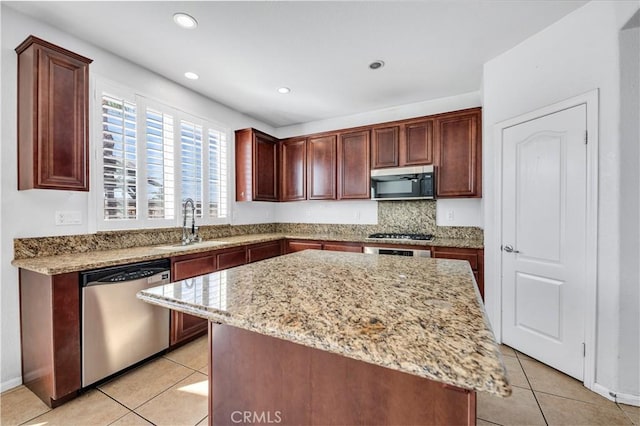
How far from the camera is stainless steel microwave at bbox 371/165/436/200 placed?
325cm

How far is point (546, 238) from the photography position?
2.22m

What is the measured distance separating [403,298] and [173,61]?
2.96 meters

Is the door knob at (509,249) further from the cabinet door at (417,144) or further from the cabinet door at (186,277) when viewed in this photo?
the cabinet door at (186,277)

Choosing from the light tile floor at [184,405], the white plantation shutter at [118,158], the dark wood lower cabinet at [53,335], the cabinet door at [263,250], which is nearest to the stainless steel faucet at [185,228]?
the white plantation shutter at [118,158]

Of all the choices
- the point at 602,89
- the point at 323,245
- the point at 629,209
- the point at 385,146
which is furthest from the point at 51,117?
the point at 629,209

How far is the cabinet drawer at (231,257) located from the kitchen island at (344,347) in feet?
5.41

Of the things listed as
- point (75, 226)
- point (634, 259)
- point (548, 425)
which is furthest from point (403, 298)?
point (75, 226)

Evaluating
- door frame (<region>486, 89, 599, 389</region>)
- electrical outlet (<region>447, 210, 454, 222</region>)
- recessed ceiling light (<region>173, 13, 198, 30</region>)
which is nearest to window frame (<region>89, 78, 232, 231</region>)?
recessed ceiling light (<region>173, 13, 198, 30</region>)

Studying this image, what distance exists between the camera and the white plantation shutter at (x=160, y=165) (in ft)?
9.09

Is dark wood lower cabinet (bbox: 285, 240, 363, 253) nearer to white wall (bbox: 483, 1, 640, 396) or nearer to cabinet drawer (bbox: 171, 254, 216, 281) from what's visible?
cabinet drawer (bbox: 171, 254, 216, 281)

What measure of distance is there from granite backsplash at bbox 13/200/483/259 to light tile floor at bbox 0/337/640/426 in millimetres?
1012

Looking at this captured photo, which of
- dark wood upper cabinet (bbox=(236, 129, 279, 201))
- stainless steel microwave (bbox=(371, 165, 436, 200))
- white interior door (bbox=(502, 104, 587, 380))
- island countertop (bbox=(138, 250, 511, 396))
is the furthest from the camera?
dark wood upper cabinet (bbox=(236, 129, 279, 201))

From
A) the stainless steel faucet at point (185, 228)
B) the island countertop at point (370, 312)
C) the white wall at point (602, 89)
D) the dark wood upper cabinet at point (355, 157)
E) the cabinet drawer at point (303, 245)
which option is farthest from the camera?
the cabinet drawer at point (303, 245)

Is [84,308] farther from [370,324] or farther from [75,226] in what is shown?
[370,324]
